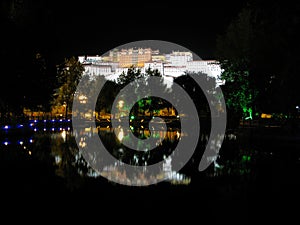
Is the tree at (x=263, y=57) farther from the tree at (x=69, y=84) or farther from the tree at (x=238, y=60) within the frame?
the tree at (x=69, y=84)

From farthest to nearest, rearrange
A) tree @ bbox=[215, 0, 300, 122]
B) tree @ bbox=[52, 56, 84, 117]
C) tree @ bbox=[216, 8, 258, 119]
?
tree @ bbox=[52, 56, 84, 117] → tree @ bbox=[216, 8, 258, 119] → tree @ bbox=[215, 0, 300, 122]

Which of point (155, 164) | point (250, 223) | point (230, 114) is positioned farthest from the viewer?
point (230, 114)

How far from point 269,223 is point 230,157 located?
13.3m

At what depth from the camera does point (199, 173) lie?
1628 centimetres

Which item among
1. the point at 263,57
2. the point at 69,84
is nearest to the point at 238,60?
the point at 263,57

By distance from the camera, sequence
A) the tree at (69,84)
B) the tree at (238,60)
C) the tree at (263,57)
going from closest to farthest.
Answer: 1. the tree at (263,57)
2. the tree at (238,60)
3. the tree at (69,84)

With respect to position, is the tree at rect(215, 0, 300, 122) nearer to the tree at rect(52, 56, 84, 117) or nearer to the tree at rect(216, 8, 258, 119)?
the tree at rect(216, 8, 258, 119)

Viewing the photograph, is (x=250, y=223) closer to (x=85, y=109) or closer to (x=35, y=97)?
(x=35, y=97)

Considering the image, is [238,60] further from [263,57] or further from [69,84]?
[69,84]

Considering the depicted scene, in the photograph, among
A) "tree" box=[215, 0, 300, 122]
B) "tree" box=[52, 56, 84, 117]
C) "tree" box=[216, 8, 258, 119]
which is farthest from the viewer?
"tree" box=[52, 56, 84, 117]

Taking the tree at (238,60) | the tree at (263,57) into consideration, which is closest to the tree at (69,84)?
the tree at (263,57)

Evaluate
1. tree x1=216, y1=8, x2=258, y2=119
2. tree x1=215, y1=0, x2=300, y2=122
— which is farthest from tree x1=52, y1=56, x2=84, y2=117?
tree x1=216, y1=8, x2=258, y2=119
